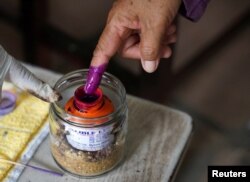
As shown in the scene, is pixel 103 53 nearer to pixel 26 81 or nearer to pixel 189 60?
pixel 26 81

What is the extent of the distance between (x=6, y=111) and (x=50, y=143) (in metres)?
0.09

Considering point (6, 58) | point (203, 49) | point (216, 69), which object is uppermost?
point (6, 58)

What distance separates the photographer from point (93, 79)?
0.59 meters

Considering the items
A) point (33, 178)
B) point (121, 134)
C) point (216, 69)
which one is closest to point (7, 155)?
point (33, 178)

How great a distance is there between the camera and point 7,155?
63 cm

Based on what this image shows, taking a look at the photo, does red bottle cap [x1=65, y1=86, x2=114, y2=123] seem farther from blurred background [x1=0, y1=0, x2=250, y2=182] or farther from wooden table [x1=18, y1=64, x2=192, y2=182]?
blurred background [x1=0, y1=0, x2=250, y2=182]

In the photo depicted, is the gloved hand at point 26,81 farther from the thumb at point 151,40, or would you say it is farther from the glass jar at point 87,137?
the thumb at point 151,40

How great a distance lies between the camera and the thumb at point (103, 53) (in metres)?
0.59

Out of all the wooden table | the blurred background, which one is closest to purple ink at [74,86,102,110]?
the wooden table

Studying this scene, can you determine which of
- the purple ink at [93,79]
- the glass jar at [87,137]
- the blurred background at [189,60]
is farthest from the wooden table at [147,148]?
the blurred background at [189,60]

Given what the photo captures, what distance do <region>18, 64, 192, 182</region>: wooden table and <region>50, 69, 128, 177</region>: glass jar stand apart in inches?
0.7

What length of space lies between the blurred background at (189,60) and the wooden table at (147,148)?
392 millimetres

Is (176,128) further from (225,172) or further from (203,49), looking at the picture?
(203,49)

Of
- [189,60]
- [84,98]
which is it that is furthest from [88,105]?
[189,60]
